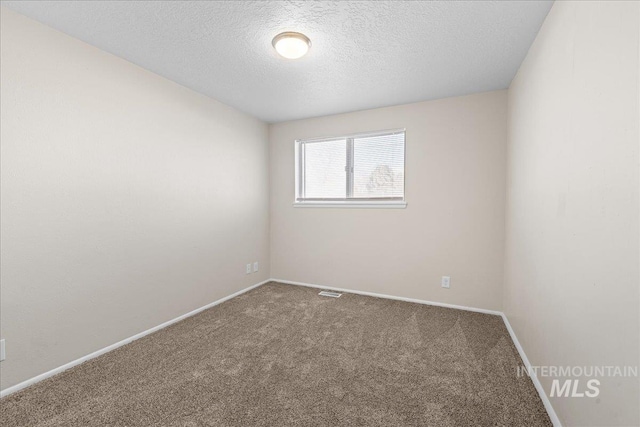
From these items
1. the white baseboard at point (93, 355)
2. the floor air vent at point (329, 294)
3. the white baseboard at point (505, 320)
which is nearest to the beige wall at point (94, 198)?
the white baseboard at point (93, 355)

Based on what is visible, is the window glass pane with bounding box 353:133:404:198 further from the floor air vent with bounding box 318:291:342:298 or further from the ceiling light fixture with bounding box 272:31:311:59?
the ceiling light fixture with bounding box 272:31:311:59

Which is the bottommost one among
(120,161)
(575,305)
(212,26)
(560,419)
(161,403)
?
(161,403)

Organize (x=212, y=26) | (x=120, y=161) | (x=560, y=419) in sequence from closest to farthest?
(x=560, y=419), (x=212, y=26), (x=120, y=161)

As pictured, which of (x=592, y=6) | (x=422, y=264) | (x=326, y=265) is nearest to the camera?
(x=592, y=6)

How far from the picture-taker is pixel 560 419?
1413mm

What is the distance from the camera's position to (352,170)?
3.74 meters

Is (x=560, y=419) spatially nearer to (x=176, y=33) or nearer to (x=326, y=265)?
(x=326, y=265)

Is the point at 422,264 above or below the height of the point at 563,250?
below

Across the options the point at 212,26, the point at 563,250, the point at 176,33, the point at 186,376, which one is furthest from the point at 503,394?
the point at 176,33

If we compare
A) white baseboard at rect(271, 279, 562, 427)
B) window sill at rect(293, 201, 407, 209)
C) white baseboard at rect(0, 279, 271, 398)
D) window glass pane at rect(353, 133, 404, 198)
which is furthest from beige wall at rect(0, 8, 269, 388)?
window glass pane at rect(353, 133, 404, 198)

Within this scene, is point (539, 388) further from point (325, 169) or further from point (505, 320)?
point (325, 169)

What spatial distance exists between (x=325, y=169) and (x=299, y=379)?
2.72 m

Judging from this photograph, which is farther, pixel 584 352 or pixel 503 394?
pixel 503 394

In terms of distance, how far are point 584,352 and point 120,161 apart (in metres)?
3.25
